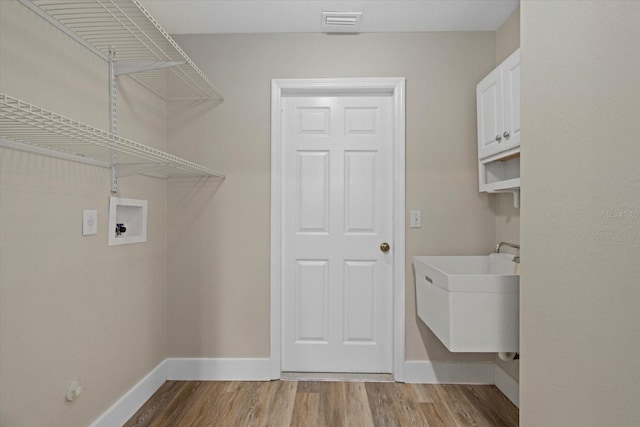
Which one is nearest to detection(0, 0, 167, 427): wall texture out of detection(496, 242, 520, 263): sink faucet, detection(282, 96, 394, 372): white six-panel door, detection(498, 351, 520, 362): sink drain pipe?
detection(282, 96, 394, 372): white six-panel door

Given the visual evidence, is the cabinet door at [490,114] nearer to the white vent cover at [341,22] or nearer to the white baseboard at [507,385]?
the white vent cover at [341,22]

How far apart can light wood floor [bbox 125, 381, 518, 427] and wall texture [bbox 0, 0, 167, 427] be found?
34cm

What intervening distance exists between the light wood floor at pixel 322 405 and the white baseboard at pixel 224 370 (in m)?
0.05

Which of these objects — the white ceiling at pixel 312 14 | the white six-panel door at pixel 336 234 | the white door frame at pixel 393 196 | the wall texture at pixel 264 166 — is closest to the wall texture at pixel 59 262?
the wall texture at pixel 264 166

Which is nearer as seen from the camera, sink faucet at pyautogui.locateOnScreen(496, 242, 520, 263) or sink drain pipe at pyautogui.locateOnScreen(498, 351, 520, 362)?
sink drain pipe at pyautogui.locateOnScreen(498, 351, 520, 362)

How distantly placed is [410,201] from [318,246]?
27.7 inches

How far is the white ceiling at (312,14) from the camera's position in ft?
7.37

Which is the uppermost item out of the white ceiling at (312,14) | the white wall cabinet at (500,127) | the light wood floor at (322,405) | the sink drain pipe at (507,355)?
the white ceiling at (312,14)

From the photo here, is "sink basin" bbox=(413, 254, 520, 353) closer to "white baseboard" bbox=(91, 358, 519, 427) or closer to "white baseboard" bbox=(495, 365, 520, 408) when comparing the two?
"white baseboard" bbox=(495, 365, 520, 408)

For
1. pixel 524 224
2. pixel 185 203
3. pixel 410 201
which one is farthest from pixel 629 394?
pixel 185 203

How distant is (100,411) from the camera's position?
1883 mm

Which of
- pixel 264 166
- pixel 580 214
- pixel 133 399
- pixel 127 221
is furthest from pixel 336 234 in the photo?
pixel 580 214

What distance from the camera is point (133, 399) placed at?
2162mm

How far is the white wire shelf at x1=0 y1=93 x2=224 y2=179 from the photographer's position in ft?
3.25
